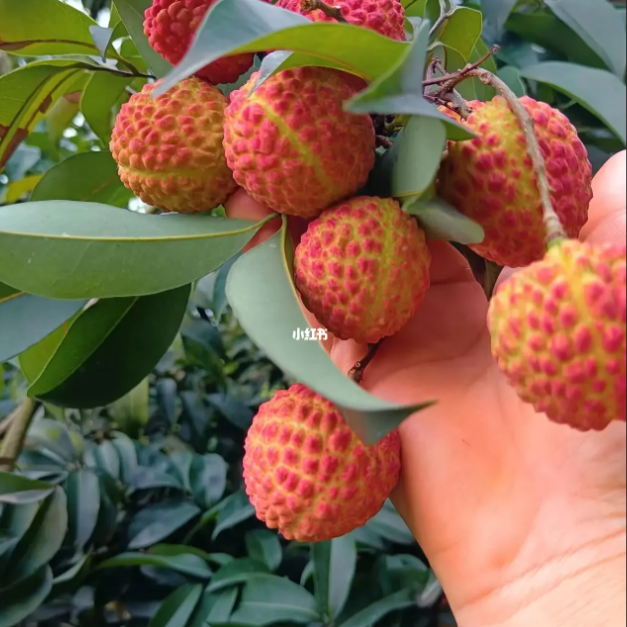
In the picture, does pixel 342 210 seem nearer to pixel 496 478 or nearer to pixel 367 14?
pixel 367 14

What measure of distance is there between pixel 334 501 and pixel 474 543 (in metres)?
0.18

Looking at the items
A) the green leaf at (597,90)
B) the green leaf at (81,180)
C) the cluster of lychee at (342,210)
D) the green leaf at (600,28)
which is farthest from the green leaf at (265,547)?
the green leaf at (600,28)

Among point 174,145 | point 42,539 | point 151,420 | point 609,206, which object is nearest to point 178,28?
point 174,145

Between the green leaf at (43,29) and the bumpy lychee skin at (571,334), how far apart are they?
741 mm

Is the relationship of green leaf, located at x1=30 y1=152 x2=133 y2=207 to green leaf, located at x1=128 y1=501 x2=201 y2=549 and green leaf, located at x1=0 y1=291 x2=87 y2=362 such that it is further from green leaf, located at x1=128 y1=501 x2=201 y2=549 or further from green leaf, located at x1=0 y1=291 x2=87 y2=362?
green leaf, located at x1=128 y1=501 x2=201 y2=549

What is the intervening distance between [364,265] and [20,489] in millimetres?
699

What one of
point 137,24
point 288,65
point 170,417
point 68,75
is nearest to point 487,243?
point 288,65

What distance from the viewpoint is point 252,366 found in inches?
66.9

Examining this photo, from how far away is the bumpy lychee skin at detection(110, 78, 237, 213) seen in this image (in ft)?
2.07

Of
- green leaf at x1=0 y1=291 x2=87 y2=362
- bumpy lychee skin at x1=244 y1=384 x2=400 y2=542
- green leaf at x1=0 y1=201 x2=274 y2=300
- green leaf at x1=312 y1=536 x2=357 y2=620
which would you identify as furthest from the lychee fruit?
green leaf at x1=312 y1=536 x2=357 y2=620

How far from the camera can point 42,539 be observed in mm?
1002

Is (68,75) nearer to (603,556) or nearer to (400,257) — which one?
(400,257)

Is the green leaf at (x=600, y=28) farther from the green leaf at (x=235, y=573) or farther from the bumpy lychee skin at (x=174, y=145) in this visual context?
the green leaf at (x=235, y=573)

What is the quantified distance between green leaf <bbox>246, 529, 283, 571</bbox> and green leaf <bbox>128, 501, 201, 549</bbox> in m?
0.13
